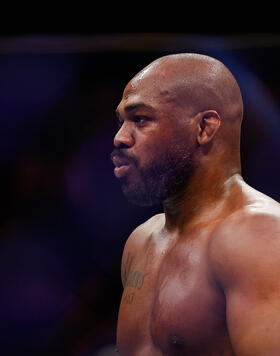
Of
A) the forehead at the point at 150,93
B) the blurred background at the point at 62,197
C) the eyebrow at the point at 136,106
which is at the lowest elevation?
the blurred background at the point at 62,197

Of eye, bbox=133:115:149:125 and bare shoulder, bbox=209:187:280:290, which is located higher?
eye, bbox=133:115:149:125

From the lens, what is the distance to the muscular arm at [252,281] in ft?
2.73

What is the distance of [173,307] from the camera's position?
974 millimetres

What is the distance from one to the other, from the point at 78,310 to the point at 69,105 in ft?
2.34

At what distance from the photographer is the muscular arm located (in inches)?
32.8

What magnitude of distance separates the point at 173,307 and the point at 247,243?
18cm

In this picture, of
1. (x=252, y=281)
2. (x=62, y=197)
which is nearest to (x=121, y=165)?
(x=252, y=281)

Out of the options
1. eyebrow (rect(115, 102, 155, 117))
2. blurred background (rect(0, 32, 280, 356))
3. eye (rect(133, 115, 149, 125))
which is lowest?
blurred background (rect(0, 32, 280, 356))

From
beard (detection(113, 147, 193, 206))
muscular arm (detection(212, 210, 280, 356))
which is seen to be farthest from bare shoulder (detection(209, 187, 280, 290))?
beard (detection(113, 147, 193, 206))

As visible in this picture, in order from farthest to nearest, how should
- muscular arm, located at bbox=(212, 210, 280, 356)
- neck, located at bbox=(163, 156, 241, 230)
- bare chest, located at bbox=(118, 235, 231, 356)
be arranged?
neck, located at bbox=(163, 156, 241, 230), bare chest, located at bbox=(118, 235, 231, 356), muscular arm, located at bbox=(212, 210, 280, 356)

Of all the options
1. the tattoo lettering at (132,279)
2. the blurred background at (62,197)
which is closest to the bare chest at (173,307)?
the tattoo lettering at (132,279)

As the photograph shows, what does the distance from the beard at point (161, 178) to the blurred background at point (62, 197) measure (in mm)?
918

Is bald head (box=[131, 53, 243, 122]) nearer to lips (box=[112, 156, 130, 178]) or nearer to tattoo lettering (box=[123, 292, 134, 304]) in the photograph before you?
lips (box=[112, 156, 130, 178])

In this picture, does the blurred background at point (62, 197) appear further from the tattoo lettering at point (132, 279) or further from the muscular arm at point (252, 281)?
the muscular arm at point (252, 281)
